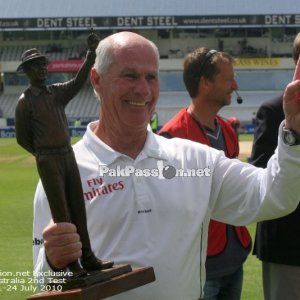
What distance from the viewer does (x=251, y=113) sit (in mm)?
51000

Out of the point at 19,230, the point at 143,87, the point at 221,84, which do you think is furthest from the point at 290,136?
the point at 19,230

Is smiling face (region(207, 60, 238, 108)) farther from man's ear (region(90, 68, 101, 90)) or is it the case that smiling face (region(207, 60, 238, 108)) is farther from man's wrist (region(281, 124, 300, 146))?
man's wrist (region(281, 124, 300, 146))

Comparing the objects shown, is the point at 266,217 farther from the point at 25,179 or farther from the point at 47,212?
the point at 25,179

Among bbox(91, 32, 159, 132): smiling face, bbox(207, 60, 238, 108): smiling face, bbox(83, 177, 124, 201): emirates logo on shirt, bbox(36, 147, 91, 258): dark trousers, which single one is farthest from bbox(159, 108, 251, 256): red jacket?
bbox(36, 147, 91, 258): dark trousers

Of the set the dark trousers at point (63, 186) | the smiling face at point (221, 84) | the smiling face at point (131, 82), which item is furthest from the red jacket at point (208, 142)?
the dark trousers at point (63, 186)

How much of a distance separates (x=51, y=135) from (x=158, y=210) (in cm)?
68

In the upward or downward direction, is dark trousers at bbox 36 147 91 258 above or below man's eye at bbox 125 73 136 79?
below

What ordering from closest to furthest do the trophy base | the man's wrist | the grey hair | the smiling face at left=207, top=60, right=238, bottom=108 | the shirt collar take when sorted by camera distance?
1. the trophy base
2. the man's wrist
3. the grey hair
4. the shirt collar
5. the smiling face at left=207, top=60, right=238, bottom=108

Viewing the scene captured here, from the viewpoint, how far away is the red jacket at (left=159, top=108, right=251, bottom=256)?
4027 millimetres

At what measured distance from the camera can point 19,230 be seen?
1094 cm

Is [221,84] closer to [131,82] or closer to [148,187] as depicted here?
[148,187]

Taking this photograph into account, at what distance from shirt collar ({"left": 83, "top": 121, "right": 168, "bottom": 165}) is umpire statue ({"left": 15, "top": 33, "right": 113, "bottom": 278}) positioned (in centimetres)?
50

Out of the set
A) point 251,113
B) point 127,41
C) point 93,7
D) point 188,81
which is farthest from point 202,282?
point 93,7

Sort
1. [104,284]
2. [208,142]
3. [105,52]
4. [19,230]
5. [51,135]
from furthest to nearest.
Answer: [19,230]
[208,142]
[105,52]
[104,284]
[51,135]
